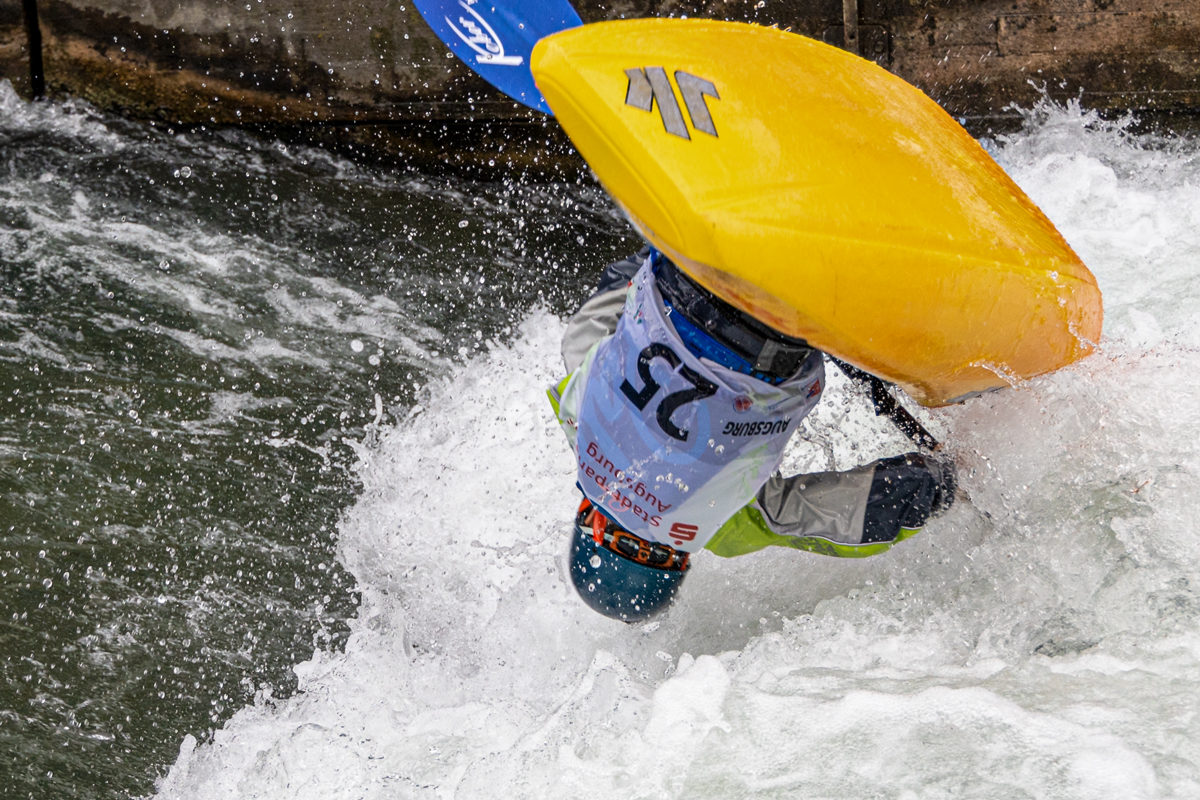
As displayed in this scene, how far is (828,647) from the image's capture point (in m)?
2.33

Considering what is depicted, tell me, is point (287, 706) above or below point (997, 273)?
below

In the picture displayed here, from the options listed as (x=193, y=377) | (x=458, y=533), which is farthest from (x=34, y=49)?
(x=458, y=533)

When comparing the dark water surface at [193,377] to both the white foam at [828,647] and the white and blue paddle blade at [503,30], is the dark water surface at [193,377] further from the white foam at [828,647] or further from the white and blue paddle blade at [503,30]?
the white and blue paddle blade at [503,30]

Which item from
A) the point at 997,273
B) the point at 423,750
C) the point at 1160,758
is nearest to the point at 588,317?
the point at 997,273

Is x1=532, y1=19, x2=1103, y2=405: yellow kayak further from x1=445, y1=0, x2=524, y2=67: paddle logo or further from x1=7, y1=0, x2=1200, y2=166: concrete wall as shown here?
x1=7, y1=0, x2=1200, y2=166: concrete wall

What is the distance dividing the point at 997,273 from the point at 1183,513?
0.79m

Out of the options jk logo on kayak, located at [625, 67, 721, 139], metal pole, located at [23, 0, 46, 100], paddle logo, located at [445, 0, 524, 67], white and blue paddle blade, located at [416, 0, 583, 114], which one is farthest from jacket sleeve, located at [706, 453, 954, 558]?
metal pole, located at [23, 0, 46, 100]

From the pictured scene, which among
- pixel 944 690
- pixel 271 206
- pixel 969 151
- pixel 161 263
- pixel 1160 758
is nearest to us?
pixel 1160 758

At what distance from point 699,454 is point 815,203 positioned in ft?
1.70

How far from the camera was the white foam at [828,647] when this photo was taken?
1.90 meters

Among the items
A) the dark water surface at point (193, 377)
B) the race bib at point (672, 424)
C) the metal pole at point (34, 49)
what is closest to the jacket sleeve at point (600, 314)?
the race bib at point (672, 424)

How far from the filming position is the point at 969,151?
2191mm

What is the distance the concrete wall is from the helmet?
2.55 meters

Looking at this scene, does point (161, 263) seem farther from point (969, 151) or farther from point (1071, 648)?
point (1071, 648)
